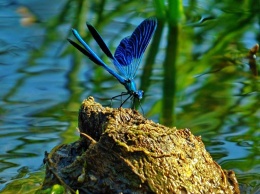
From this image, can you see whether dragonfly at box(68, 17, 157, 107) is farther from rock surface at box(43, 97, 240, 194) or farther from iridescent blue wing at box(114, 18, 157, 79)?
rock surface at box(43, 97, 240, 194)

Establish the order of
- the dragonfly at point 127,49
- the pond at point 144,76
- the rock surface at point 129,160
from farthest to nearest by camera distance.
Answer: the pond at point 144,76 → the dragonfly at point 127,49 → the rock surface at point 129,160

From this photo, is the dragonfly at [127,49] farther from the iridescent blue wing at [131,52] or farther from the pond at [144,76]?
the pond at [144,76]

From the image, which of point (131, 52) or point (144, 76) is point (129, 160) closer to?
point (131, 52)

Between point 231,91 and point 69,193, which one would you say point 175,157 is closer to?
point 69,193

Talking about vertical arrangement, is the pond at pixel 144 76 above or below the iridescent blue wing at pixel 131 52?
below

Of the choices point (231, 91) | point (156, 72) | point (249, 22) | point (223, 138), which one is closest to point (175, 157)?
point (223, 138)

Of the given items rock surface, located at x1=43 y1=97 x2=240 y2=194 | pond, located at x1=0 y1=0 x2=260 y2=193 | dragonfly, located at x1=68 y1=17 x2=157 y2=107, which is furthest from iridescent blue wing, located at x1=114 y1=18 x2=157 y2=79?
pond, located at x1=0 y1=0 x2=260 y2=193

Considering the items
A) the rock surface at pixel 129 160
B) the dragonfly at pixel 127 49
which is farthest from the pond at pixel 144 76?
the dragonfly at pixel 127 49

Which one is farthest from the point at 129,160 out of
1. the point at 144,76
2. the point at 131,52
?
the point at 144,76
